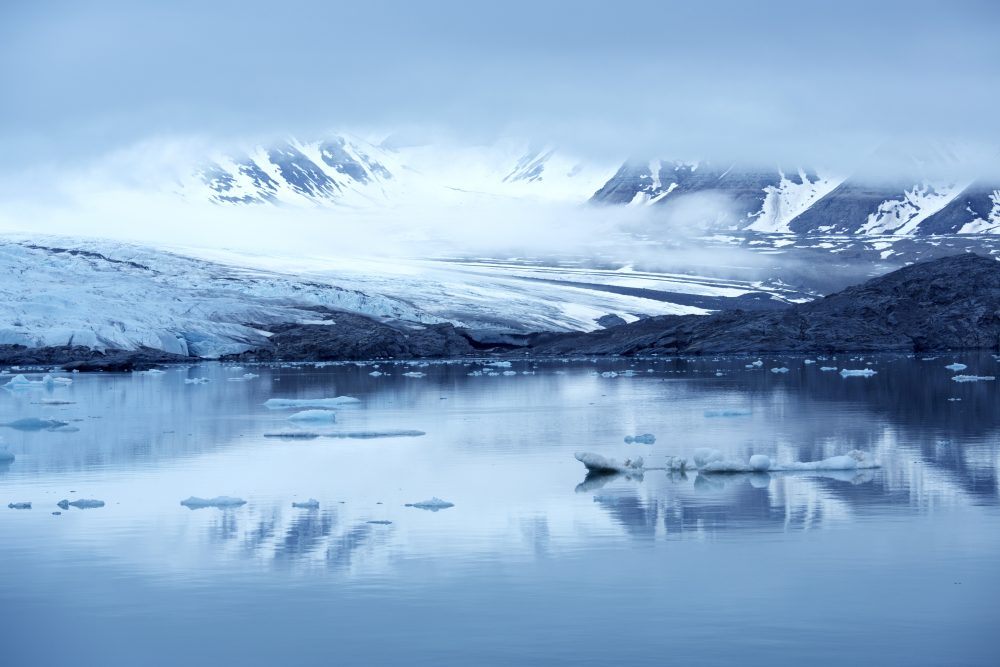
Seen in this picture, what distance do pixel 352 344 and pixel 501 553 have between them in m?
41.8

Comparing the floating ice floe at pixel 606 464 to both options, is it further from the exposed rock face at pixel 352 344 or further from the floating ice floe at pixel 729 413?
the exposed rock face at pixel 352 344

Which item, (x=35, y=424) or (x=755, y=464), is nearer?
(x=755, y=464)

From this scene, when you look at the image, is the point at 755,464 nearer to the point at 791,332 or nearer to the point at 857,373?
the point at 857,373

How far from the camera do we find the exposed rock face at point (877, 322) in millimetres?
46031

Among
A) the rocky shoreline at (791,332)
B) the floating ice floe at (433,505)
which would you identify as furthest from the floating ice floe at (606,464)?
the rocky shoreline at (791,332)

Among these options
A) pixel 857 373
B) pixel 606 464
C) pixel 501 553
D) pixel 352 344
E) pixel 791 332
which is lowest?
pixel 501 553

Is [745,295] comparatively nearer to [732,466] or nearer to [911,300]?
[911,300]

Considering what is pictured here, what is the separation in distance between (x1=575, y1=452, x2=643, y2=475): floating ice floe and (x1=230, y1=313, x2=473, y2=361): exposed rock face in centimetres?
3801

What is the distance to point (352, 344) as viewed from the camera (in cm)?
→ 4878

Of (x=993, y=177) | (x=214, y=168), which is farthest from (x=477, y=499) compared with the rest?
(x=214, y=168)

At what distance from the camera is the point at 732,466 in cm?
1045

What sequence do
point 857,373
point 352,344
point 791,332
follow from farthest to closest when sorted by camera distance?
point 352,344 < point 791,332 < point 857,373

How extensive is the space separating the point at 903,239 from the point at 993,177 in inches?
1302

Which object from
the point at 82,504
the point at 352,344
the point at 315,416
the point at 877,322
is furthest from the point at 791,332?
the point at 82,504
